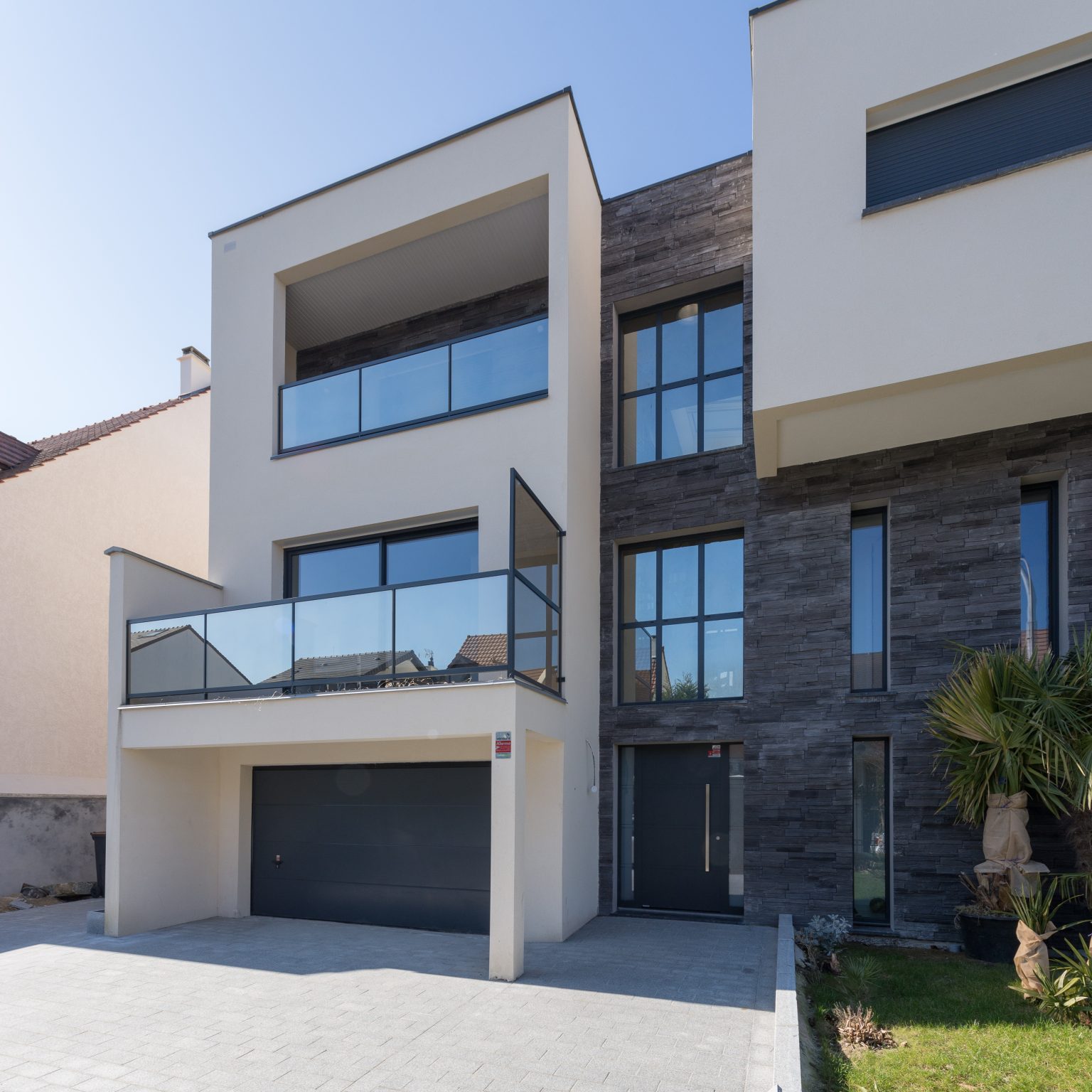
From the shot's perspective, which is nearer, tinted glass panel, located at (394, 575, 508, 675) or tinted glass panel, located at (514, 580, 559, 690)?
tinted glass panel, located at (394, 575, 508, 675)

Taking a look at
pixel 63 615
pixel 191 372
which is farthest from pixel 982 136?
pixel 191 372

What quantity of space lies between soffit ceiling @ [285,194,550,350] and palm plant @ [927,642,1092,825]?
6.88 metres

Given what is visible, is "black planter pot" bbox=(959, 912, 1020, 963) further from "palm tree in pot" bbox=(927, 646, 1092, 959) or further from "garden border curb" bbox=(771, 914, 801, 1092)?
"garden border curb" bbox=(771, 914, 801, 1092)

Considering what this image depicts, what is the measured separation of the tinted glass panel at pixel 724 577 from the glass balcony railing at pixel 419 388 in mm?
2904

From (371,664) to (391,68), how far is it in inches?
260

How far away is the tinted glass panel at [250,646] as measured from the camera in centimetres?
877

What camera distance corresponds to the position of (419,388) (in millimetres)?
10258

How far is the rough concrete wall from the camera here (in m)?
11.8

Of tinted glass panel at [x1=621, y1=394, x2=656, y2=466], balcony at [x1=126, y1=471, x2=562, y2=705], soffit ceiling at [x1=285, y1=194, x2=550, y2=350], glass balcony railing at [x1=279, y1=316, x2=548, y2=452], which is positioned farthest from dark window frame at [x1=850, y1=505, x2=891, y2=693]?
soffit ceiling at [x1=285, y1=194, x2=550, y2=350]

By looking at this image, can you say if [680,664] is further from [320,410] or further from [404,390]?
[320,410]

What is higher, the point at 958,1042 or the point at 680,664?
the point at 680,664

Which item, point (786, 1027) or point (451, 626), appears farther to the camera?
point (451, 626)

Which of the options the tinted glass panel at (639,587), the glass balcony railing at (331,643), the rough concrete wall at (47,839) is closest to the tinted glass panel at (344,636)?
the glass balcony railing at (331,643)

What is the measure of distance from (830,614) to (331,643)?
5.39 meters
